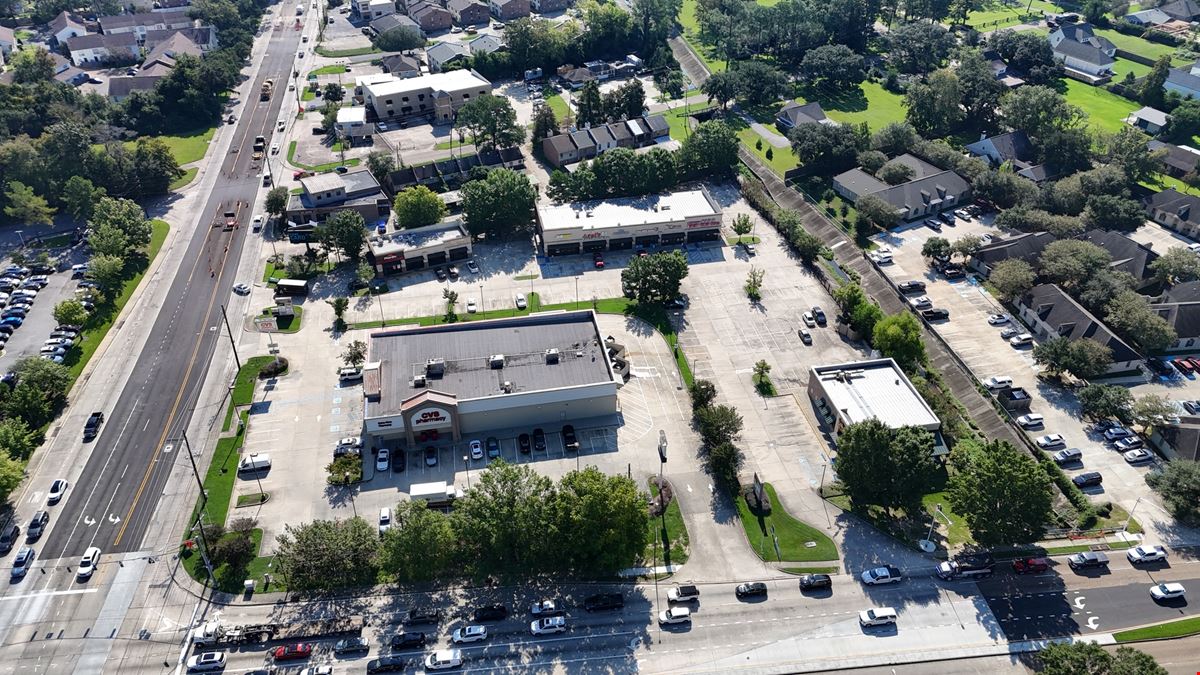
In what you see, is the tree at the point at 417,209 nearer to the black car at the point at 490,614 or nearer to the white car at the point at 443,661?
the black car at the point at 490,614

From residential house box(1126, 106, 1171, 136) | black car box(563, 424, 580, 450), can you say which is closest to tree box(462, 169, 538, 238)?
black car box(563, 424, 580, 450)

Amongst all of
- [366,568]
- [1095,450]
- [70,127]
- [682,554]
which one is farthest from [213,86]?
[1095,450]

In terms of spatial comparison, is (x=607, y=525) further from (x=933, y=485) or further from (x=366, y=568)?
(x=933, y=485)

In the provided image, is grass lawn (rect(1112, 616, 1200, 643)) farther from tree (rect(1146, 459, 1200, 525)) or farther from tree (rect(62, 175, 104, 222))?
tree (rect(62, 175, 104, 222))

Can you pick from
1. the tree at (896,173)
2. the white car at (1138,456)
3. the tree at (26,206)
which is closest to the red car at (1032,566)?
the white car at (1138,456)

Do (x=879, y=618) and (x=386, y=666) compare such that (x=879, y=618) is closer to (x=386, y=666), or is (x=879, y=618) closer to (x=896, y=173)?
(x=386, y=666)

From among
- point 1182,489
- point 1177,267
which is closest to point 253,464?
point 1182,489
